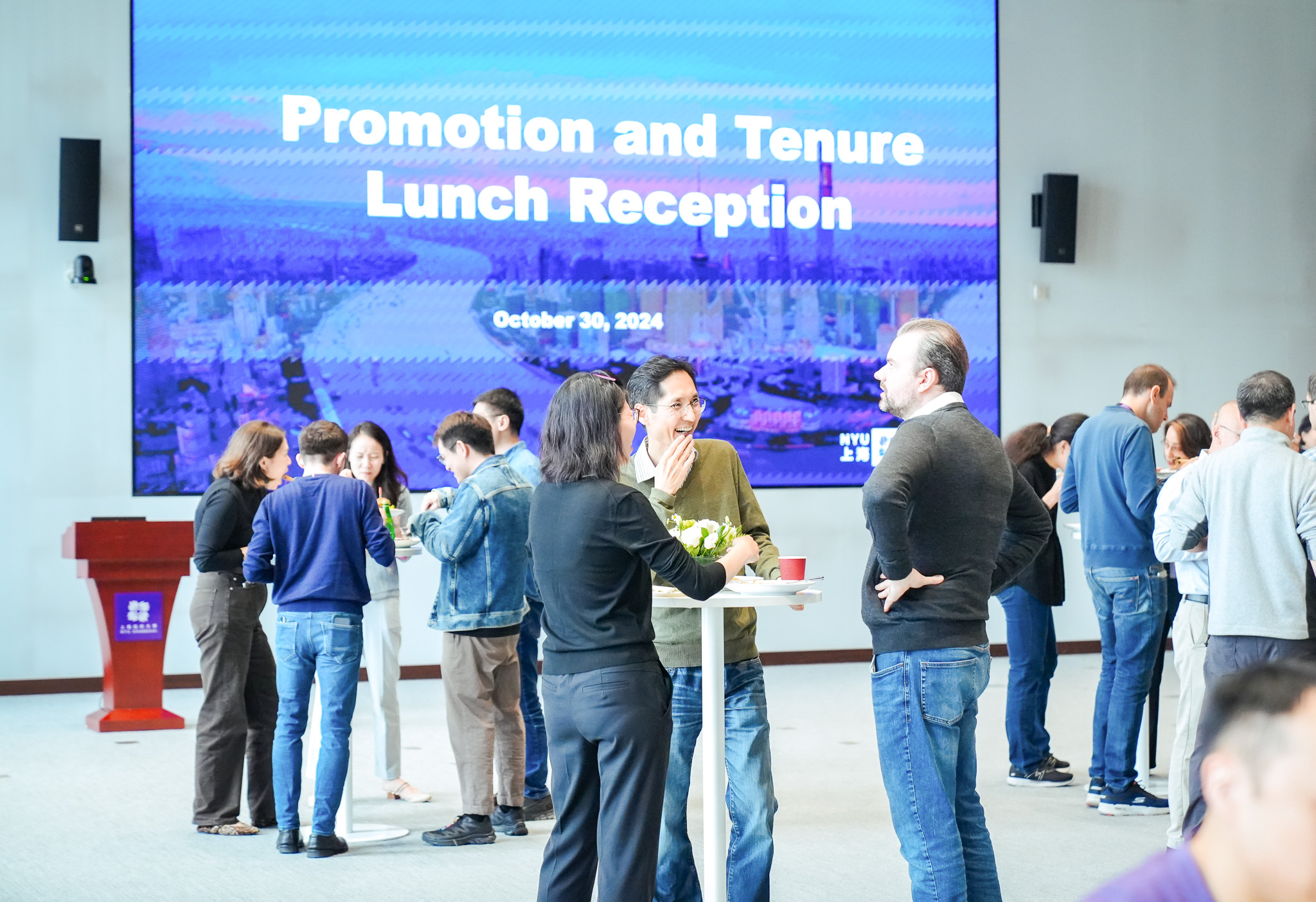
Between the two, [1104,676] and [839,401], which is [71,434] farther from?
[1104,676]

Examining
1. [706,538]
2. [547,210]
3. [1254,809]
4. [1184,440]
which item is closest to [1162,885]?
[1254,809]

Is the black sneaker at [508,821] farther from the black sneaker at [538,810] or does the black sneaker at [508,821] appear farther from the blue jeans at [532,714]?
the blue jeans at [532,714]

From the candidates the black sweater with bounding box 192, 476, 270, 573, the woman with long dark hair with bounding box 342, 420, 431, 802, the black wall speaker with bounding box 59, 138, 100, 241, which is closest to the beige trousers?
the woman with long dark hair with bounding box 342, 420, 431, 802

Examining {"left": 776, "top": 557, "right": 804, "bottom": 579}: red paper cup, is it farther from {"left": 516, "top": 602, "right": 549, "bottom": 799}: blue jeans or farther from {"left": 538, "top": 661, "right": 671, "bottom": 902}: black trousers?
{"left": 516, "top": 602, "right": 549, "bottom": 799}: blue jeans

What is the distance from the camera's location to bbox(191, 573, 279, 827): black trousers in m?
4.73

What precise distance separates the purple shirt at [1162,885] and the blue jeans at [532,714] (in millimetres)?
3945

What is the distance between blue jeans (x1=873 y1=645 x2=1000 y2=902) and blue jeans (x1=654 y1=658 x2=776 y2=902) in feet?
1.85

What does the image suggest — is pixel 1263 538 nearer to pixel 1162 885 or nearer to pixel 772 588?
pixel 772 588

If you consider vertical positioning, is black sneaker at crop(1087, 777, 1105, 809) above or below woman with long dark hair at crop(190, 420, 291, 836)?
below

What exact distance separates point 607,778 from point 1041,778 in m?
3.20

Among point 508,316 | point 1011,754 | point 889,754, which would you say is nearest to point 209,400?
point 508,316

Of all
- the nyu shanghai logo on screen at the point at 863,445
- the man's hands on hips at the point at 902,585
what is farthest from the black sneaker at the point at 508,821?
the nyu shanghai logo on screen at the point at 863,445

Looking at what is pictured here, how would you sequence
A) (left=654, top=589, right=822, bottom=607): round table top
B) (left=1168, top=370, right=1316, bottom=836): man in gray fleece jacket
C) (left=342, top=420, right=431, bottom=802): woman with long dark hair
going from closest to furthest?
Result: (left=654, top=589, right=822, bottom=607): round table top, (left=1168, top=370, right=1316, bottom=836): man in gray fleece jacket, (left=342, top=420, right=431, bottom=802): woman with long dark hair

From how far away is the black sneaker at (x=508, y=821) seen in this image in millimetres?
4688
